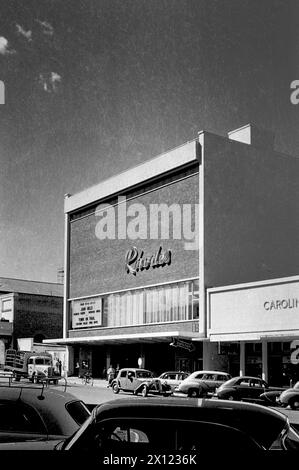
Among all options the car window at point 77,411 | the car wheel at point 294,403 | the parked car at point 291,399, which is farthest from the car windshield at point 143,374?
the car window at point 77,411

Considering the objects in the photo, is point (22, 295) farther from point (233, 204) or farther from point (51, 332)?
point (233, 204)

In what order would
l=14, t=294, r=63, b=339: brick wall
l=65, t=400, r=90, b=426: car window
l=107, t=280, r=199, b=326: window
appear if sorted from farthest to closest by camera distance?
l=14, t=294, r=63, b=339: brick wall → l=107, t=280, r=199, b=326: window → l=65, t=400, r=90, b=426: car window

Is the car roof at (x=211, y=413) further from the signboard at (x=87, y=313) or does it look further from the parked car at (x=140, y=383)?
the signboard at (x=87, y=313)

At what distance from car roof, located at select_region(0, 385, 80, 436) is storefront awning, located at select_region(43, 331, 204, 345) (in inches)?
1336

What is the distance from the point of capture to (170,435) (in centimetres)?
376

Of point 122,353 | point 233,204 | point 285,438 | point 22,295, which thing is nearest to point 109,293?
point 122,353

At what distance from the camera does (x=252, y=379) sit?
27.7 meters

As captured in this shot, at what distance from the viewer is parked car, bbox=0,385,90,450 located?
6176 millimetres

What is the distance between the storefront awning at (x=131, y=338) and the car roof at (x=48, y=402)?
1336 inches

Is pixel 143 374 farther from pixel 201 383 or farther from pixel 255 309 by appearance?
pixel 255 309

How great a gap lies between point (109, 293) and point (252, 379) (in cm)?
2485

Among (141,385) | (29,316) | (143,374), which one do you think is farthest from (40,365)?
(29,316)

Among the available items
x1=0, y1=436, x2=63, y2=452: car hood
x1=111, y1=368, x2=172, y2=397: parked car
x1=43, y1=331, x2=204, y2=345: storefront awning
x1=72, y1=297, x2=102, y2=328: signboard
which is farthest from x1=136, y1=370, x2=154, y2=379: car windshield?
x1=0, y1=436, x2=63, y2=452: car hood

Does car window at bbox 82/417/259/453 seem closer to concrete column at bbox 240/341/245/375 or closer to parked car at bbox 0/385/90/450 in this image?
parked car at bbox 0/385/90/450
